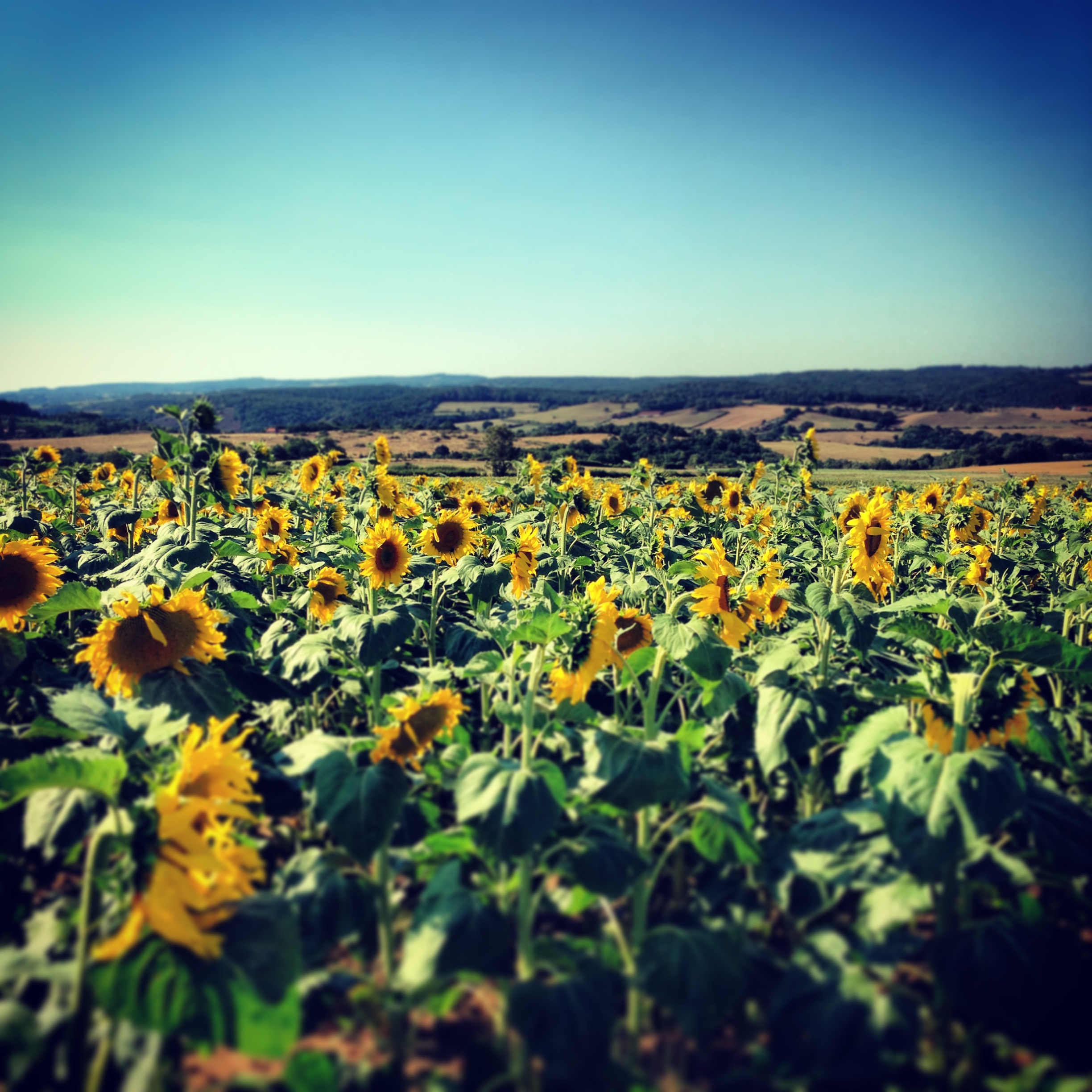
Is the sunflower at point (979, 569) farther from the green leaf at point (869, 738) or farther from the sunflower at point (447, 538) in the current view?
the sunflower at point (447, 538)

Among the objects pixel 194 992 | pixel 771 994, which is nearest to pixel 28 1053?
pixel 194 992

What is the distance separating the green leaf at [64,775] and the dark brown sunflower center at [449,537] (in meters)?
4.74

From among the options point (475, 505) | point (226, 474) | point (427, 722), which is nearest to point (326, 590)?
point (226, 474)

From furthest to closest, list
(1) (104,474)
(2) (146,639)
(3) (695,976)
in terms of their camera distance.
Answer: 1. (1) (104,474)
2. (2) (146,639)
3. (3) (695,976)

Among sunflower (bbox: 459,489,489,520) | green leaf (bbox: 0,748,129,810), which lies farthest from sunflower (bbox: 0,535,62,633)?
sunflower (bbox: 459,489,489,520)

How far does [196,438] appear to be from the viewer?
551cm

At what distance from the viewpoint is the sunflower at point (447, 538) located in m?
6.66

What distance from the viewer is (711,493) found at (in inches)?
464

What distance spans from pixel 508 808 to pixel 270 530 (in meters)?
5.93

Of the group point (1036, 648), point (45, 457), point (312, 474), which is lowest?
point (1036, 648)

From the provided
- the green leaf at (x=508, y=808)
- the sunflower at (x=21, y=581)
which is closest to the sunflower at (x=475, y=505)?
the sunflower at (x=21, y=581)

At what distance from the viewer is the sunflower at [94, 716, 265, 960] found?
1854mm

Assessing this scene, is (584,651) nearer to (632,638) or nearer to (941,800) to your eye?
(632,638)

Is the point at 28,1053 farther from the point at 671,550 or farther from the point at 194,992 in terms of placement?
the point at 671,550
